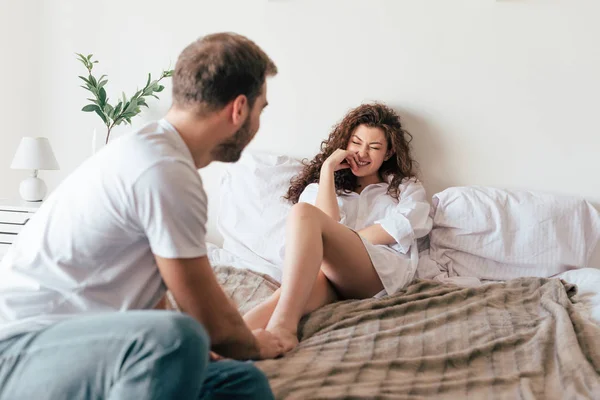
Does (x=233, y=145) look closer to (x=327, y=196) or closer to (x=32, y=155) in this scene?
(x=327, y=196)

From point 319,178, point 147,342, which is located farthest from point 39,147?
point 147,342

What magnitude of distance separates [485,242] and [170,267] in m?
1.42

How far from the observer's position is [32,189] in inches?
103

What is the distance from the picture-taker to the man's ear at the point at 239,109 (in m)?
1.07

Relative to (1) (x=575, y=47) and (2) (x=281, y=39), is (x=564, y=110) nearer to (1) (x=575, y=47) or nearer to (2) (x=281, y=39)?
(1) (x=575, y=47)

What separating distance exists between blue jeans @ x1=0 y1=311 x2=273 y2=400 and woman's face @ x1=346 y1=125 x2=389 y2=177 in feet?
4.74


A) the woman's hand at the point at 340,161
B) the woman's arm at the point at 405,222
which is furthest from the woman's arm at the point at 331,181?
the woman's arm at the point at 405,222

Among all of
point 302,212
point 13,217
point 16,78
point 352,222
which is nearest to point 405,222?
point 352,222

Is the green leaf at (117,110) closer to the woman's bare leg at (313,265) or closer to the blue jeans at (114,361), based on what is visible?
the woman's bare leg at (313,265)

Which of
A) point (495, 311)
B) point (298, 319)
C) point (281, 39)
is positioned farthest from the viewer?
point (281, 39)

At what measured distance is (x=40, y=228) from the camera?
1.01m

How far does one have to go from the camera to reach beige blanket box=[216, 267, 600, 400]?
119 cm

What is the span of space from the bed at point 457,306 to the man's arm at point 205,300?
142mm

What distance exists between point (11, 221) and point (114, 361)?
1.88 metres
